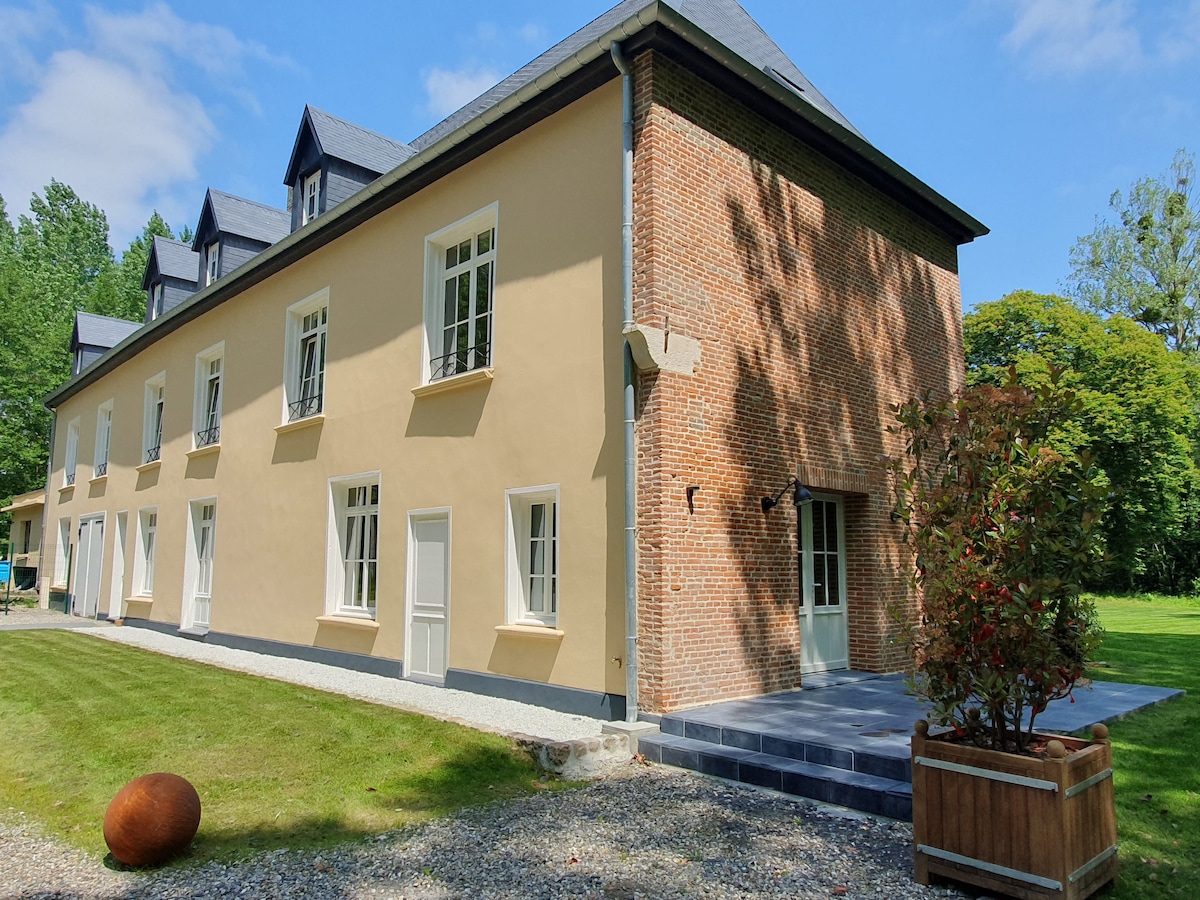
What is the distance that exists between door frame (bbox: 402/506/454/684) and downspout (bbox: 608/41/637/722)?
9.67 ft

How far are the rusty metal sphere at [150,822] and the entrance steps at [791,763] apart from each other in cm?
354

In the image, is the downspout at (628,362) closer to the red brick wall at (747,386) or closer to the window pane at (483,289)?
the red brick wall at (747,386)

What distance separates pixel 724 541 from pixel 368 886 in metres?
4.66

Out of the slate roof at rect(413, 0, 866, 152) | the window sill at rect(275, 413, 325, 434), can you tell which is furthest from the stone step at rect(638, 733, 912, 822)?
the window sill at rect(275, 413, 325, 434)

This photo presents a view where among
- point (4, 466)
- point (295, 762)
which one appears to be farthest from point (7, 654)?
point (4, 466)

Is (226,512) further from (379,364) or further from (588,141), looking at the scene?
(588,141)

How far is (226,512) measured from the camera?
14664mm

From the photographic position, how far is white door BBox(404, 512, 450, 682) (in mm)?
9781

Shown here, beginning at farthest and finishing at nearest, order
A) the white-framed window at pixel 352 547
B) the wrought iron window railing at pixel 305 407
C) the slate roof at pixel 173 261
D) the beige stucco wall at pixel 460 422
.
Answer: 1. the slate roof at pixel 173 261
2. the wrought iron window railing at pixel 305 407
3. the white-framed window at pixel 352 547
4. the beige stucco wall at pixel 460 422

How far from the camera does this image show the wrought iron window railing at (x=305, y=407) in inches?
505

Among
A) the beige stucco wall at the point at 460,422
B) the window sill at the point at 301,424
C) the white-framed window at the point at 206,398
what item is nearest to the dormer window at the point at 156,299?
the white-framed window at the point at 206,398

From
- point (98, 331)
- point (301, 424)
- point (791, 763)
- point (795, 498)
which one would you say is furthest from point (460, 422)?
point (98, 331)

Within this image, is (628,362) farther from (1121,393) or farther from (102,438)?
(1121,393)

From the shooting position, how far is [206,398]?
53.9 ft
